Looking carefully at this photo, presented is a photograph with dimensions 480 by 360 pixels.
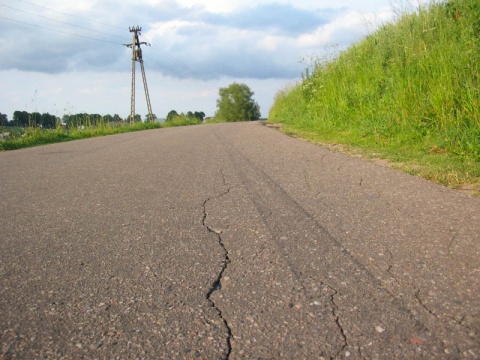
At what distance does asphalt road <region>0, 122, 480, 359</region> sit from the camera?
167 cm

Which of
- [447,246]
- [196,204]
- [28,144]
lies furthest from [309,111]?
[447,246]

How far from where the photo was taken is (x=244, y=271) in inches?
90.1

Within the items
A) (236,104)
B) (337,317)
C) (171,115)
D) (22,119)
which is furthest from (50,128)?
(236,104)

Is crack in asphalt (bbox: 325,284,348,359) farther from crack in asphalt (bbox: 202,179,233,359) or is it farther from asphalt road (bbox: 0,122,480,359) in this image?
crack in asphalt (bbox: 202,179,233,359)

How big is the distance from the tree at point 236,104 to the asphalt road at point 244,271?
52.6 metres

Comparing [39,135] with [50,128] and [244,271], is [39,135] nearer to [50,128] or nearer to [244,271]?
[50,128]

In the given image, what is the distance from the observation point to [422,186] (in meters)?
4.01

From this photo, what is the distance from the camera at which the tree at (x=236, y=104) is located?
56188mm

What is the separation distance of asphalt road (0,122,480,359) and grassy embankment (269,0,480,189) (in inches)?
54.6

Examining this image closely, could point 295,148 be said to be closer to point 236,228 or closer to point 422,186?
point 422,186

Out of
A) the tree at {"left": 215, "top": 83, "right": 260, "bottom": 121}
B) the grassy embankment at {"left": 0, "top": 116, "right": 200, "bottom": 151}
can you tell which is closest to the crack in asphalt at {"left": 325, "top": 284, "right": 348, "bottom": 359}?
the grassy embankment at {"left": 0, "top": 116, "right": 200, "bottom": 151}

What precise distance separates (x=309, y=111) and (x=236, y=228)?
10.7 metres

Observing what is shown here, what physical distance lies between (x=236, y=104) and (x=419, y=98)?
51069 millimetres

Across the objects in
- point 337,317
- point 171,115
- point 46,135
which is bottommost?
point 337,317
